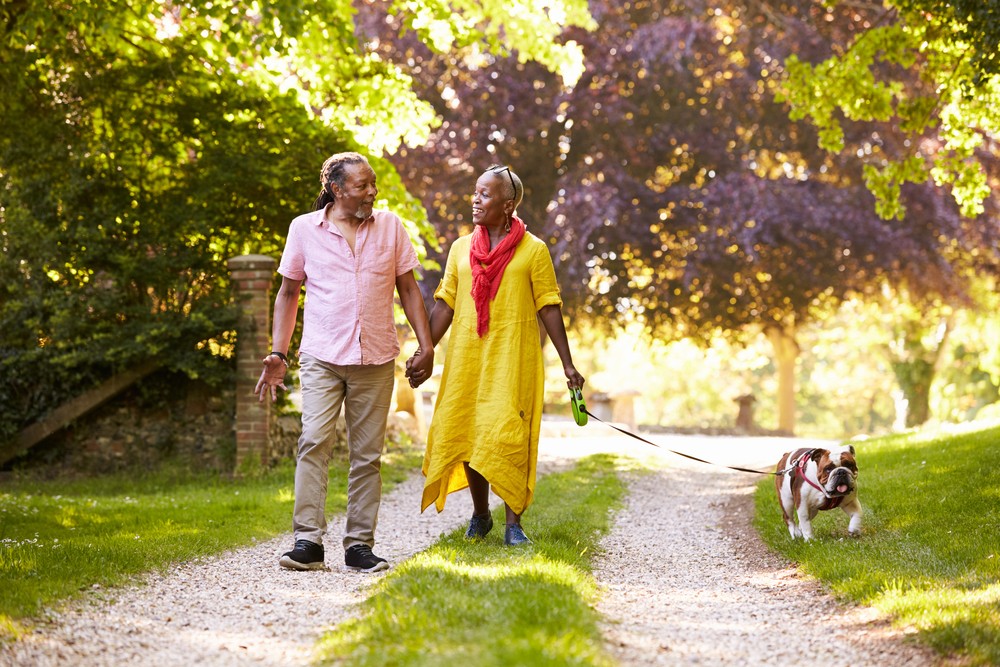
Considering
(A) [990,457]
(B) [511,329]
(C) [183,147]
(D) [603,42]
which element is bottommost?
(A) [990,457]

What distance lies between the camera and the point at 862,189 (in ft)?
69.4

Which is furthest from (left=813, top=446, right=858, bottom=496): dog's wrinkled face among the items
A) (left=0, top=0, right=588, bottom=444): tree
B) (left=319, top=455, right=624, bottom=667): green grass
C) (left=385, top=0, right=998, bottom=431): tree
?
(left=385, top=0, right=998, bottom=431): tree

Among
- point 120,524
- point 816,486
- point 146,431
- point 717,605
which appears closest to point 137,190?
point 146,431

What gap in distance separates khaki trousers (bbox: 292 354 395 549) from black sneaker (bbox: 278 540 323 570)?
33 millimetres

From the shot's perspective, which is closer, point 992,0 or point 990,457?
point 992,0

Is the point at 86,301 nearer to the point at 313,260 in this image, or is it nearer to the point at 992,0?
the point at 313,260

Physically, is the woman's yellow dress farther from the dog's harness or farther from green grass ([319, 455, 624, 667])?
the dog's harness

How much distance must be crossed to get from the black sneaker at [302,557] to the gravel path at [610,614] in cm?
7

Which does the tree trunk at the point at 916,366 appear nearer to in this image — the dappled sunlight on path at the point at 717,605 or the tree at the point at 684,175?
the tree at the point at 684,175

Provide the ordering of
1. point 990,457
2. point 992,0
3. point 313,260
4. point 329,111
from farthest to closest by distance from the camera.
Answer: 1. point 329,111
2. point 990,457
3. point 992,0
4. point 313,260

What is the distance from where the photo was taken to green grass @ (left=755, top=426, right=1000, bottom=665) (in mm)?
4527

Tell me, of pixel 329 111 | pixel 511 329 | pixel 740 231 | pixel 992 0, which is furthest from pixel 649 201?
pixel 511 329

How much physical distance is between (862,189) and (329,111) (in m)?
11.6

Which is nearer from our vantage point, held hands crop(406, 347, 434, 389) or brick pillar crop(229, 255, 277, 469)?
held hands crop(406, 347, 434, 389)
